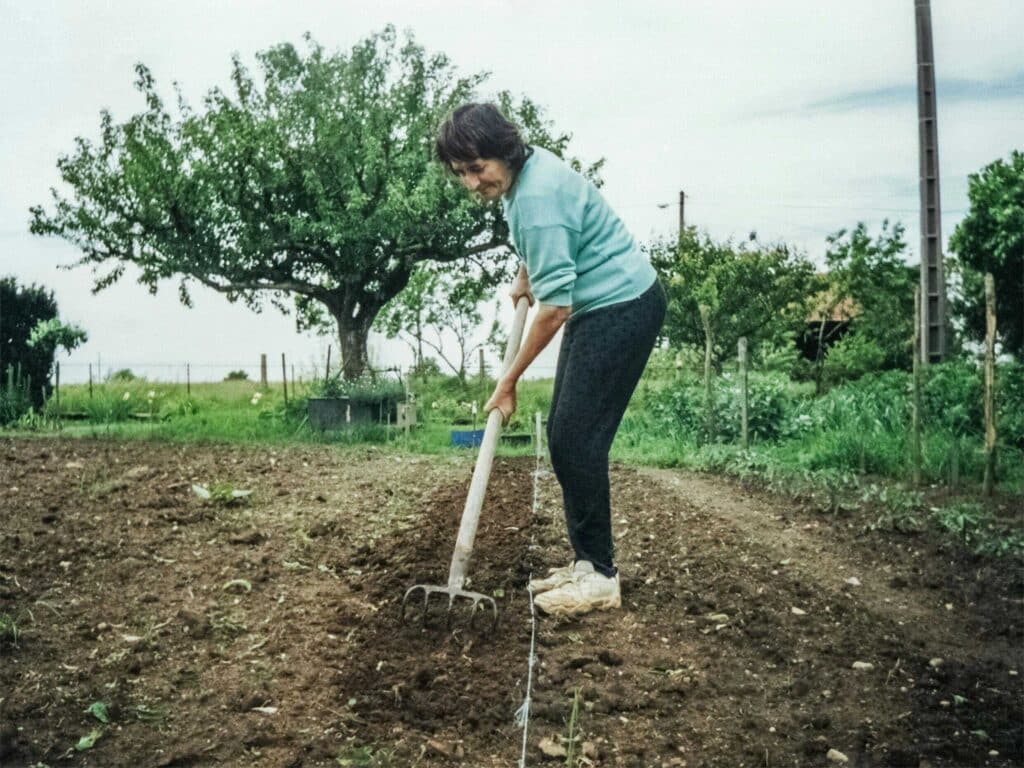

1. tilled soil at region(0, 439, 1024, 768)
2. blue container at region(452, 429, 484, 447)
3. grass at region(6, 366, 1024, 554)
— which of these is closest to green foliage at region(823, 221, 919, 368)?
grass at region(6, 366, 1024, 554)

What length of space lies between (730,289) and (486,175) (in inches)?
468

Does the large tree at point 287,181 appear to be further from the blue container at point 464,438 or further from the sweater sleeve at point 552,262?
the sweater sleeve at point 552,262

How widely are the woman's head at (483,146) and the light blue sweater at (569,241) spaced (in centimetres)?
5

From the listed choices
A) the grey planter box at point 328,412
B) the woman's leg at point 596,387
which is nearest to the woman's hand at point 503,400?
the woman's leg at point 596,387

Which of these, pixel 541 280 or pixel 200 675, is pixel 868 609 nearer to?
pixel 541 280

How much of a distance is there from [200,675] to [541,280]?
4.56 ft

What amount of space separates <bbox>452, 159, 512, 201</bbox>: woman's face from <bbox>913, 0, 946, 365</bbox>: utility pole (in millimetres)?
6708

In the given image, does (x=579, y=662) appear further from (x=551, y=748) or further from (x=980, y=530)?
(x=980, y=530)

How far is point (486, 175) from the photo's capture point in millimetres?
2695

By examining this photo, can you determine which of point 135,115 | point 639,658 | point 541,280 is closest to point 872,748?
point 639,658

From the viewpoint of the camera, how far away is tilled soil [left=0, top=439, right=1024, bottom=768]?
6.89 ft

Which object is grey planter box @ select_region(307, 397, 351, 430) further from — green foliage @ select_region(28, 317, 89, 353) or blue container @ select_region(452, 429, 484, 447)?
green foliage @ select_region(28, 317, 89, 353)

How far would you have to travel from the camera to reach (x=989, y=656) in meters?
2.75

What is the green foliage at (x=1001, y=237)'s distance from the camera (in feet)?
23.0
